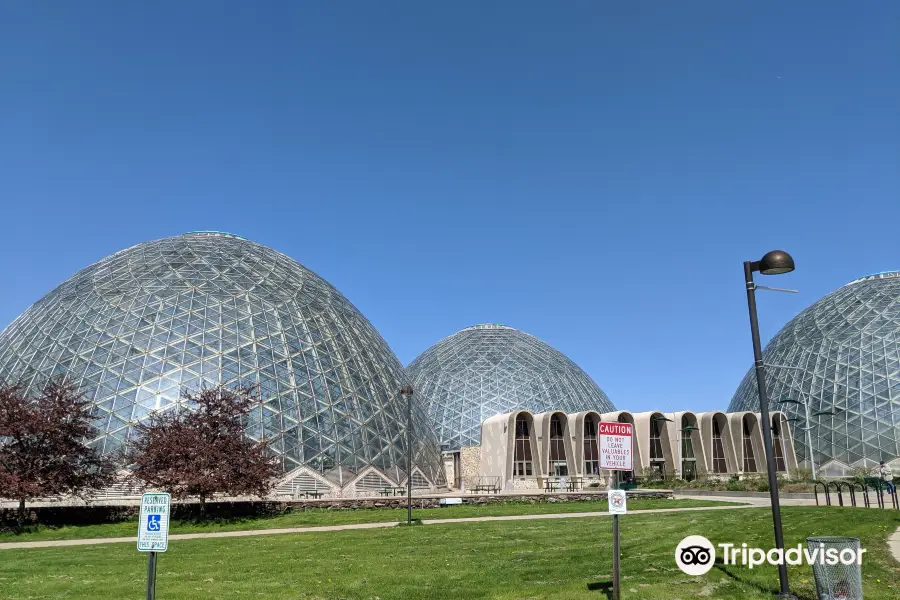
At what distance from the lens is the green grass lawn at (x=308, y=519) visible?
27.3m

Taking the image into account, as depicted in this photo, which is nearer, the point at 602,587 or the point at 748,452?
the point at 602,587

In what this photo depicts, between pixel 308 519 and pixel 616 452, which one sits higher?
pixel 616 452

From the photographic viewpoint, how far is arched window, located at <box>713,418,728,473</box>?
229 feet

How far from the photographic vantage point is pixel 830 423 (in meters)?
80.8

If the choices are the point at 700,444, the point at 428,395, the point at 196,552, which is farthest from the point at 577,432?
the point at 196,552

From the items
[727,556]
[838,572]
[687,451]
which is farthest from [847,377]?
[838,572]

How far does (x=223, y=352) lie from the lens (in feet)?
135

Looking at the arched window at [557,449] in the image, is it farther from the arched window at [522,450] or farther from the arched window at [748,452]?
the arched window at [748,452]

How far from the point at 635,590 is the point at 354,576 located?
567cm

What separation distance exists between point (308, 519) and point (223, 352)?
14929 mm

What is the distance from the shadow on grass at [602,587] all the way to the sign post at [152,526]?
687cm

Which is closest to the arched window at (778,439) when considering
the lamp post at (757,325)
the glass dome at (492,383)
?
the glass dome at (492,383)

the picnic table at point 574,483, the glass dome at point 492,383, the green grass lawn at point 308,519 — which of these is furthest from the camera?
the glass dome at point 492,383

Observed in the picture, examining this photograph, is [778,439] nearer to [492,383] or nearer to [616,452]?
[492,383]
